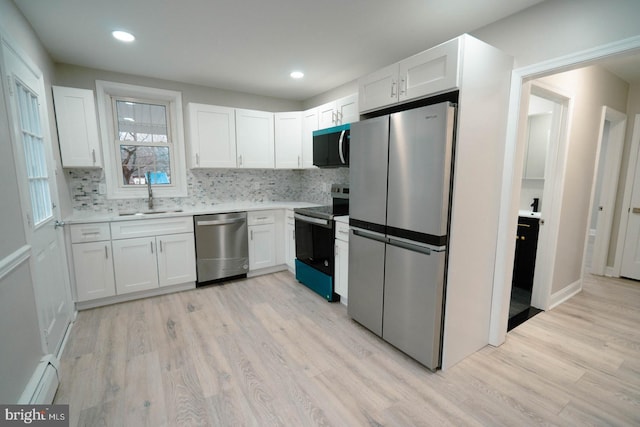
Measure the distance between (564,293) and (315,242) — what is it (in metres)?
2.79

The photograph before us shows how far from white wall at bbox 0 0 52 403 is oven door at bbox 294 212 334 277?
2238 mm

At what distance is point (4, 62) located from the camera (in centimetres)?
159

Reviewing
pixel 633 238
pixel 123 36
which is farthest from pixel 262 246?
pixel 633 238

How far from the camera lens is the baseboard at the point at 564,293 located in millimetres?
2914

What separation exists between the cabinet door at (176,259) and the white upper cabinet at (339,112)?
2.10 meters

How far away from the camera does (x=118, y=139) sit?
3350 millimetres

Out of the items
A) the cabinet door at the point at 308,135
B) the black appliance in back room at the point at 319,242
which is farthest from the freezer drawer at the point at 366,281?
the cabinet door at the point at 308,135

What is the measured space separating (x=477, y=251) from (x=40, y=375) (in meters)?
2.86

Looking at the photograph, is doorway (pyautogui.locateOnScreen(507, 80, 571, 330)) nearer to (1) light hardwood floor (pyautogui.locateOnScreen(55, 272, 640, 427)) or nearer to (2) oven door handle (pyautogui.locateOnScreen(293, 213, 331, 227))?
(1) light hardwood floor (pyautogui.locateOnScreen(55, 272, 640, 427))

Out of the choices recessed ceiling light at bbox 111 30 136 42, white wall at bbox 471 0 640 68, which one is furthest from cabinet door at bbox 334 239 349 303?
recessed ceiling light at bbox 111 30 136 42

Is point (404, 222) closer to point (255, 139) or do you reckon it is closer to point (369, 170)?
point (369, 170)

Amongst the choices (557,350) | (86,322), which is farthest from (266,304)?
(557,350)

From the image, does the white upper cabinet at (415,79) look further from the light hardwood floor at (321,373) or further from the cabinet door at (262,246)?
the cabinet door at (262,246)

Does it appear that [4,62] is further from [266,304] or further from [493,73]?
[493,73]
